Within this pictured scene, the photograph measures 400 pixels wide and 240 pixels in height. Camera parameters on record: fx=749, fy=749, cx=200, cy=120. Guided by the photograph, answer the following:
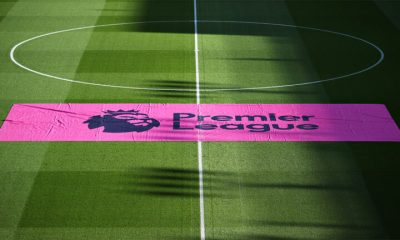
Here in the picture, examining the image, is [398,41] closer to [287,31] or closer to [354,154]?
[287,31]

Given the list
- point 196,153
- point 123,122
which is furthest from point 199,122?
point 123,122

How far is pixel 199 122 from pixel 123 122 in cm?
174

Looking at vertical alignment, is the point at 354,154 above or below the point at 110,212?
above

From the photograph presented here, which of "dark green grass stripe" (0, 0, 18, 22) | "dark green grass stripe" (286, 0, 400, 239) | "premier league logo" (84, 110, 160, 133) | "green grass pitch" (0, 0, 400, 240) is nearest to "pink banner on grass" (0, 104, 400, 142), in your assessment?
"premier league logo" (84, 110, 160, 133)

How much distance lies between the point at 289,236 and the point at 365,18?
14113mm

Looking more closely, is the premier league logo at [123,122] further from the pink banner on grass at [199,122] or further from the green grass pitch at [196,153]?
the green grass pitch at [196,153]

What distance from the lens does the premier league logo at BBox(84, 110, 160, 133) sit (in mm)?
16891

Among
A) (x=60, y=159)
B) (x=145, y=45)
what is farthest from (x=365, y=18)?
(x=60, y=159)

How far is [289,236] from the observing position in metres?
12.7

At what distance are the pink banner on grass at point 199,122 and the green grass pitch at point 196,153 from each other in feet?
1.18

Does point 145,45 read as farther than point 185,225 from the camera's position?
Yes

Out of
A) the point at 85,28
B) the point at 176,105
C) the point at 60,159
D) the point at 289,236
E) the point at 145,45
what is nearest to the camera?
the point at 289,236

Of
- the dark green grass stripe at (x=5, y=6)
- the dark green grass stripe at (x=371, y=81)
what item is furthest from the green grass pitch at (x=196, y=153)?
the dark green grass stripe at (x=5, y=6)

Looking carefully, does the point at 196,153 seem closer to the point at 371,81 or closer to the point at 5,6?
the point at 371,81
